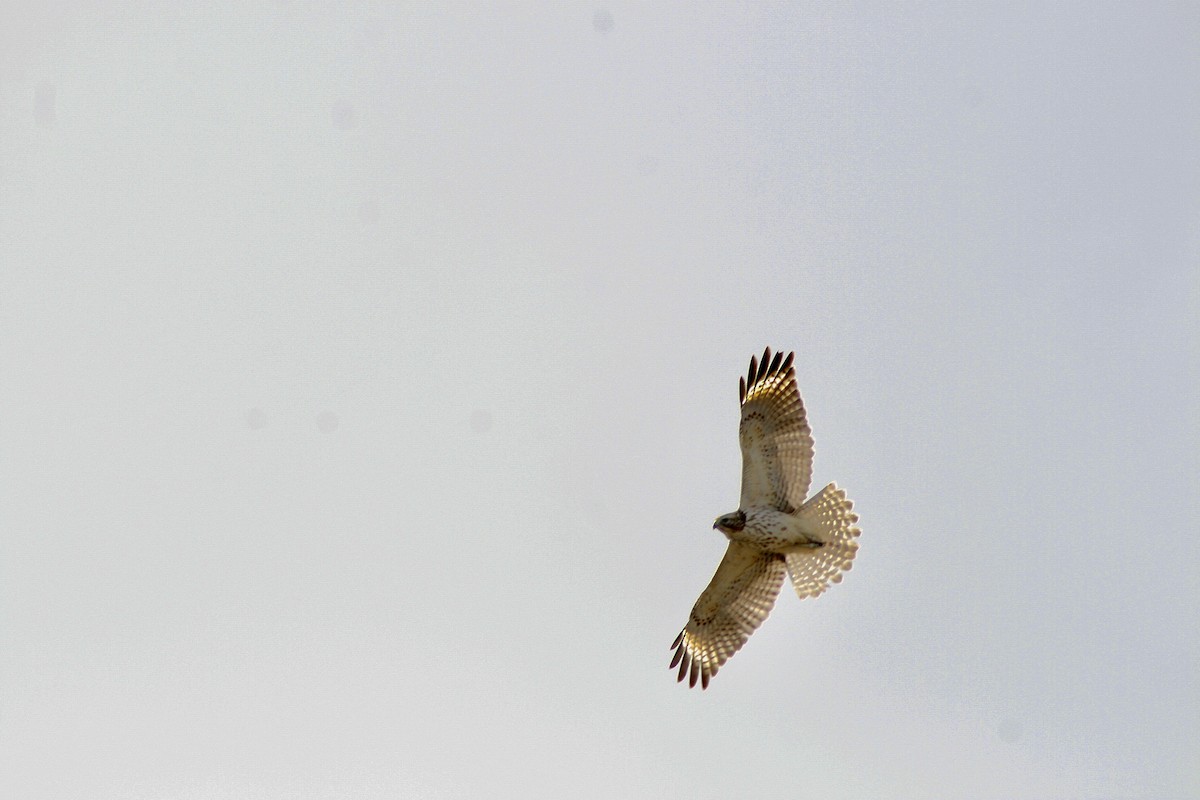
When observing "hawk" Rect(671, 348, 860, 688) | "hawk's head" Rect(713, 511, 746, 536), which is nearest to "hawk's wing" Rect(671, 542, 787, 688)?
"hawk" Rect(671, 348, 860, 688)

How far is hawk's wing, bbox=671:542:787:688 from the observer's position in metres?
17.8

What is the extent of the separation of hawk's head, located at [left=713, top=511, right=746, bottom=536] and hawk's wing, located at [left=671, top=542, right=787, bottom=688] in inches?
28.6

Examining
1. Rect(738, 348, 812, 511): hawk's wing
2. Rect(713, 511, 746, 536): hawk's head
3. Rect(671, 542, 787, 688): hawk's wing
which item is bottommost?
Rect(671, 542, 787, 688): hawk's wing

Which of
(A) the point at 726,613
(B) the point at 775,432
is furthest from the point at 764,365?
(A) the point at 726,613

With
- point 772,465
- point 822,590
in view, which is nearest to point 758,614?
point 822,590

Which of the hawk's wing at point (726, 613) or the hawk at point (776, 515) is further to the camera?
the hawk's wing at point (726, 613)

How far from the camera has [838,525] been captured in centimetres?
1727

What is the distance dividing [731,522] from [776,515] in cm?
60

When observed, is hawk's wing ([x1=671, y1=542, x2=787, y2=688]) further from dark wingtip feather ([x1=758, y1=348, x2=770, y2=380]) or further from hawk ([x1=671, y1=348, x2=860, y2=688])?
dark wingtip feather ([x1=758, y1=348, x2=770, y2=380])

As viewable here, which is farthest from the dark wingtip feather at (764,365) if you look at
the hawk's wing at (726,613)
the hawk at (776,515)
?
the hawk's wing at (726,613)

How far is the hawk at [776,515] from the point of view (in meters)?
16.9

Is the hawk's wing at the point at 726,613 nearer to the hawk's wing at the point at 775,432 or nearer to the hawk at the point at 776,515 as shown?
the hawk at the point at 776,515

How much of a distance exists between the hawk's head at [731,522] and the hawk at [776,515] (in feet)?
0.04

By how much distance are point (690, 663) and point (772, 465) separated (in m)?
3.08
